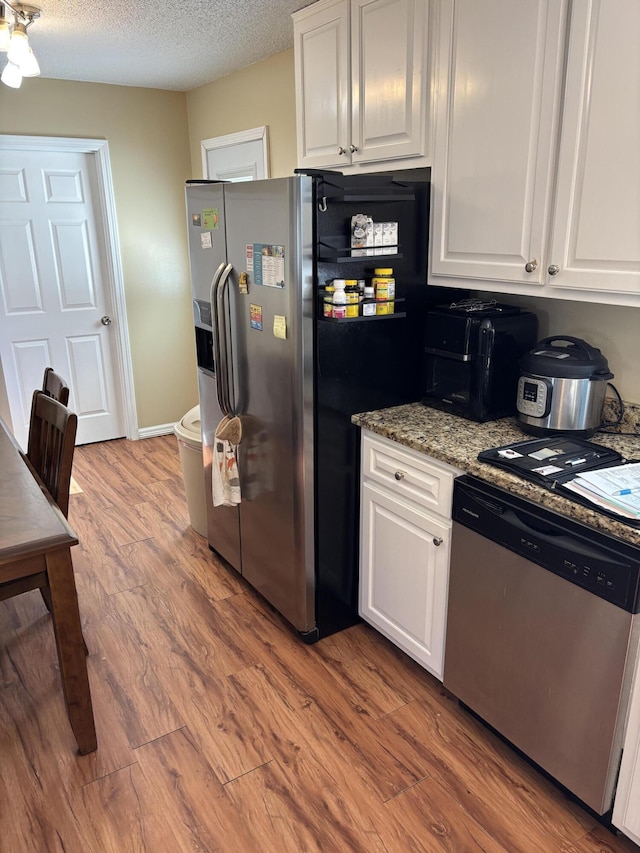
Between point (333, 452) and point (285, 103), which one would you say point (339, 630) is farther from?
point (285, 103)

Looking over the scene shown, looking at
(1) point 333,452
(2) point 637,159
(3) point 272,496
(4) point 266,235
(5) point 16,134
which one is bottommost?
(3) point 272,496

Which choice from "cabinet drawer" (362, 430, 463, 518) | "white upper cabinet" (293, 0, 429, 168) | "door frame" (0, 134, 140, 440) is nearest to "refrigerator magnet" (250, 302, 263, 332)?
"cabinet drawer" (362, 430, 463, 518)

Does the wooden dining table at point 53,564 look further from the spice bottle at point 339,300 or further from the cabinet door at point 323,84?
the cabinet door at point 323,84

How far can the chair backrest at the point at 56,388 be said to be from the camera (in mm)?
2436

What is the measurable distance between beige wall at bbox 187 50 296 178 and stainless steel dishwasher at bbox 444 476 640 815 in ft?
8.07

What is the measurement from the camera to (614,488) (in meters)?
1.63

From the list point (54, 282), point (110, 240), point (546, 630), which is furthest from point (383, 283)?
point (54, 282)

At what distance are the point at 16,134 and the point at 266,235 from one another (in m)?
2.71

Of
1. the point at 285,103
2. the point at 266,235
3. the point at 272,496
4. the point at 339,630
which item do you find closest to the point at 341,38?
the point at 266,235

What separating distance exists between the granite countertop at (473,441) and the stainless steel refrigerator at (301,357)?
0.53 ft

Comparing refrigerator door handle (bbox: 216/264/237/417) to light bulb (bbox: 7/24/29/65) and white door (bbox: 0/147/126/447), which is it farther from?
white door (bbox: 0/147/126/447)

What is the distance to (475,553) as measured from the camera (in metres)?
1.88

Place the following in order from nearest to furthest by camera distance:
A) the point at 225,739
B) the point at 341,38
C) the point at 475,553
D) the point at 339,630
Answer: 1. the point at 475,553
2. the point at 225,739
3. the point at 341,38
4. the point at 339,630

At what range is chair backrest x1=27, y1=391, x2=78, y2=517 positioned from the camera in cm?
213
